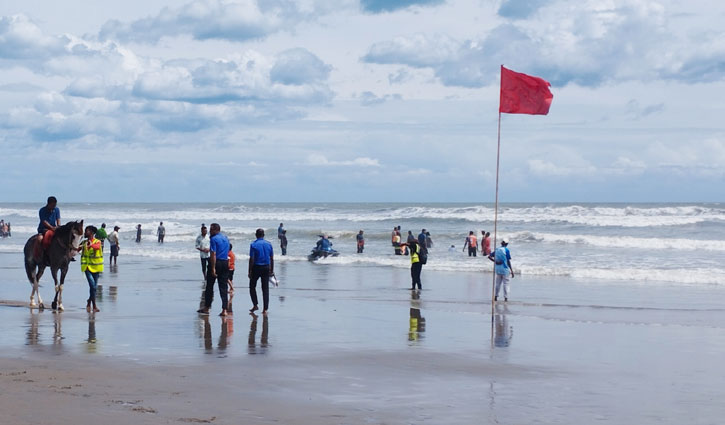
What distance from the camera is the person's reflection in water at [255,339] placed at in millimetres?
13648

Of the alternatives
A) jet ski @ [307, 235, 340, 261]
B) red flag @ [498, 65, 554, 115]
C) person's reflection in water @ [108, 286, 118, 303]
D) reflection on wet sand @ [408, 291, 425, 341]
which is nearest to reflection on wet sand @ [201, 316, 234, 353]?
reflection on wet sand @ [408, 291, 425, 341]

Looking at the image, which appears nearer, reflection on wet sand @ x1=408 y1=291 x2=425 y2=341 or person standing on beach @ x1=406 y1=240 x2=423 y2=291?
reflection on wet sand @ x1=408 y1=291 x2=425 y2=341

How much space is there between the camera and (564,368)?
496 inches

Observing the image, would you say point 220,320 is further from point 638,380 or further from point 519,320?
point 638,380

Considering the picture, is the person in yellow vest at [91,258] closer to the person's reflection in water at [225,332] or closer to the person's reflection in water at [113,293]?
the person's reflection in water at [113,293]

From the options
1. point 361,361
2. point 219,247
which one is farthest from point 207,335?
point 361,361

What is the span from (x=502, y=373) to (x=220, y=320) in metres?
7.23

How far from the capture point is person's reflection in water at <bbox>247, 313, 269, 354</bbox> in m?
13.6

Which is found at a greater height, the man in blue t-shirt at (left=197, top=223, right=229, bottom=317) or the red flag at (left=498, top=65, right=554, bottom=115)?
the red flag at (left=498, top=65, right=554, bottom=115)

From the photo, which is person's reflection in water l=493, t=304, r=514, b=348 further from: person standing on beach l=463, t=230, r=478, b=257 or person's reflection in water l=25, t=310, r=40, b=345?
person standing on beach l=463, t=230, r=478, b=257

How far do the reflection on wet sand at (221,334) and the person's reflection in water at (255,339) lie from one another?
1.20ft

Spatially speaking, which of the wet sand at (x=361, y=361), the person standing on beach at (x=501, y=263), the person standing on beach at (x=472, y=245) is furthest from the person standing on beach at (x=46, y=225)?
the person standing on beach at (x=472, y=245)

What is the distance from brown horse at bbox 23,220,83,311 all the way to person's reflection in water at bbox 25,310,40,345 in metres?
0.89

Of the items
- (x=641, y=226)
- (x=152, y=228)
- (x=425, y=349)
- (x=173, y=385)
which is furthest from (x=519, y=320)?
(x=152, y=228)
